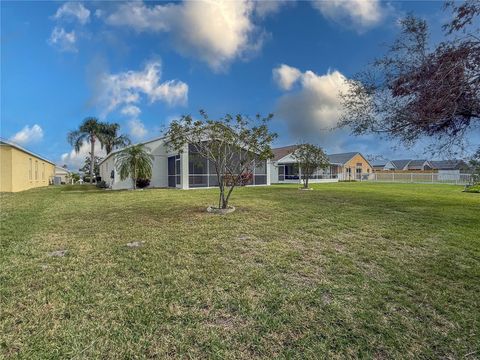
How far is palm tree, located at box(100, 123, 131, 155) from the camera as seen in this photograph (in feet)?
120

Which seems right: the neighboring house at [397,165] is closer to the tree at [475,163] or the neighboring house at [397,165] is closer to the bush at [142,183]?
the bush at [142,183]

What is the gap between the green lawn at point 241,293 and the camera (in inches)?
102

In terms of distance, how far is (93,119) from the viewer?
117 feet

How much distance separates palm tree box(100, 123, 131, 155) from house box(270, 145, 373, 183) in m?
19.3

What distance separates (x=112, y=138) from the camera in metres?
37.0

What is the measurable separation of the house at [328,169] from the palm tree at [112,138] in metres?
19.3

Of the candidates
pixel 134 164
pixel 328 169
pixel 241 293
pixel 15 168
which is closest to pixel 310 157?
pixel 134 164

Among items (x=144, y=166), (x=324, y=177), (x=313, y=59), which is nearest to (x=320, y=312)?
(x=313, y=59)

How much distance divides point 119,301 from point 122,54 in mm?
10331

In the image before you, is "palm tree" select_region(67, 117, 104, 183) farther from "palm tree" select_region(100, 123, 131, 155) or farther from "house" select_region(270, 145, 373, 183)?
"house" select_region(270, 145, 373, 183)

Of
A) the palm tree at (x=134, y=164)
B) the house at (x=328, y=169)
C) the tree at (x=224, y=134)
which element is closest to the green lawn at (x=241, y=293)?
the tree at (x=224, y=134)

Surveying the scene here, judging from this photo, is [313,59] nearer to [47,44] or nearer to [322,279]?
[47,44]

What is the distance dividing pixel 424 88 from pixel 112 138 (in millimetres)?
36670

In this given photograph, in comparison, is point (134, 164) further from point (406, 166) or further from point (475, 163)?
point (406, 166)
